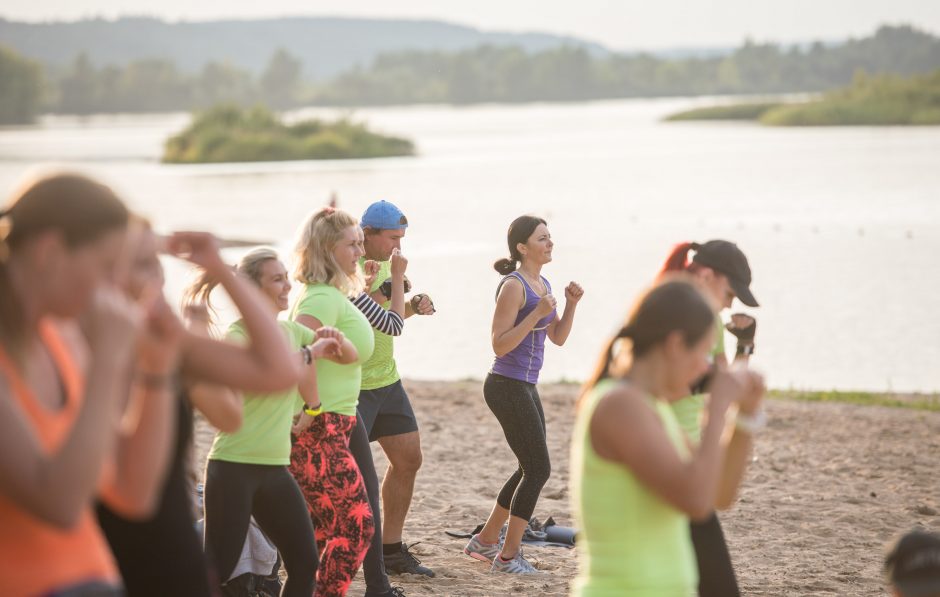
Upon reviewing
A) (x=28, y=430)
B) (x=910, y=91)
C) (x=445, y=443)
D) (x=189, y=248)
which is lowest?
(x=445, y=443)

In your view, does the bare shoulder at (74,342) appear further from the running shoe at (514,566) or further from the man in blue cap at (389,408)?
the running shoe at (514,566)

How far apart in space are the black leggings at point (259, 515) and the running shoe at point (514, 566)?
222cm

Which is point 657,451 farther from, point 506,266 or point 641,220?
point 641,220

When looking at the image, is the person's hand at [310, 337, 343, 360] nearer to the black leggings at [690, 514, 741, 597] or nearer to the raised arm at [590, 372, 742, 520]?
the black leggings at [690, 514, 741, 597]

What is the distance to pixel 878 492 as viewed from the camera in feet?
28.2

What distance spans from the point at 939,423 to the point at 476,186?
37.3m

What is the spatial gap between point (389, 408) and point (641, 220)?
27.2 m

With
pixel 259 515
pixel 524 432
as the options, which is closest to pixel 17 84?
pixel 524 432

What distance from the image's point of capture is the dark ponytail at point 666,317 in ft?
10.3

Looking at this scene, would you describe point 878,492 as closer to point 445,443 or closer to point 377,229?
point 445,443

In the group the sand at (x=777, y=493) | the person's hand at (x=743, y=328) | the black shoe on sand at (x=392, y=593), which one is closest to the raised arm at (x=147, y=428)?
the person's hand at (x=743, y=328)

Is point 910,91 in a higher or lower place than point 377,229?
higher

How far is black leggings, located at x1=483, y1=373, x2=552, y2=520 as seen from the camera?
6.60m

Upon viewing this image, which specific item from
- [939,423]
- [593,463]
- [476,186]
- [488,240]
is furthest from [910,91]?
[593,463]
